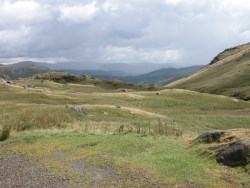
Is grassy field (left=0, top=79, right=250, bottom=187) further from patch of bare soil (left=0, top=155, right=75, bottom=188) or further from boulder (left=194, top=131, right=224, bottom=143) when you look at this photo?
boulder (left=194, top=131, right=224, bottom=143)

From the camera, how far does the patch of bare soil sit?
18641 mm

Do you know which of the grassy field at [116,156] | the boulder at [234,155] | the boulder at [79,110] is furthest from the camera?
the boulder at [79,110]

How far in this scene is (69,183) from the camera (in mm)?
18859

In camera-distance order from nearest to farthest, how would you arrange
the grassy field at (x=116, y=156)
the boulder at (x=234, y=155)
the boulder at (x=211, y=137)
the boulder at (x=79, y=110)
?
1. the grassy field at (x=116, y=156)
2. the boulder at (x=234, y=155)
3. the boulder at (x=211, y=137)
4. the boulder at (x=79, y=110)

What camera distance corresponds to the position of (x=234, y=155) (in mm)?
21344

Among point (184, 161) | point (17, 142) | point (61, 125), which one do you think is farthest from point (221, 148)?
point (61, 125)

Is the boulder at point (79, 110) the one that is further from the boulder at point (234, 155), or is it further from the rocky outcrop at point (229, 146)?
the boulder at point (234, 155)

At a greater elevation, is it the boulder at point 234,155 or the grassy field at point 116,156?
the boulder at point 234,155

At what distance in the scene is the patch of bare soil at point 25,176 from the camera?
61.2 feet

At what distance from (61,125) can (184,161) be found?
2003 centimetres

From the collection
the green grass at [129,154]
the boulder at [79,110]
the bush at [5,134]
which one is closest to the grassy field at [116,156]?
the green grass at [129,154]

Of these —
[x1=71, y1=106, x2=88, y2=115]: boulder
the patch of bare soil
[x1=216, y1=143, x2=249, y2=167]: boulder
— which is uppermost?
[x1=216, y1=143, x2=249, y2=167]: boulder

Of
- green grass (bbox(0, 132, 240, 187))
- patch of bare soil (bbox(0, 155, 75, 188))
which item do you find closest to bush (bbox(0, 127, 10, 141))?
green grass (bbox(0, 132, 240, 187))

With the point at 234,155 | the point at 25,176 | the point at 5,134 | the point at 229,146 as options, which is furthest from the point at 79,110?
the point at 234,155
